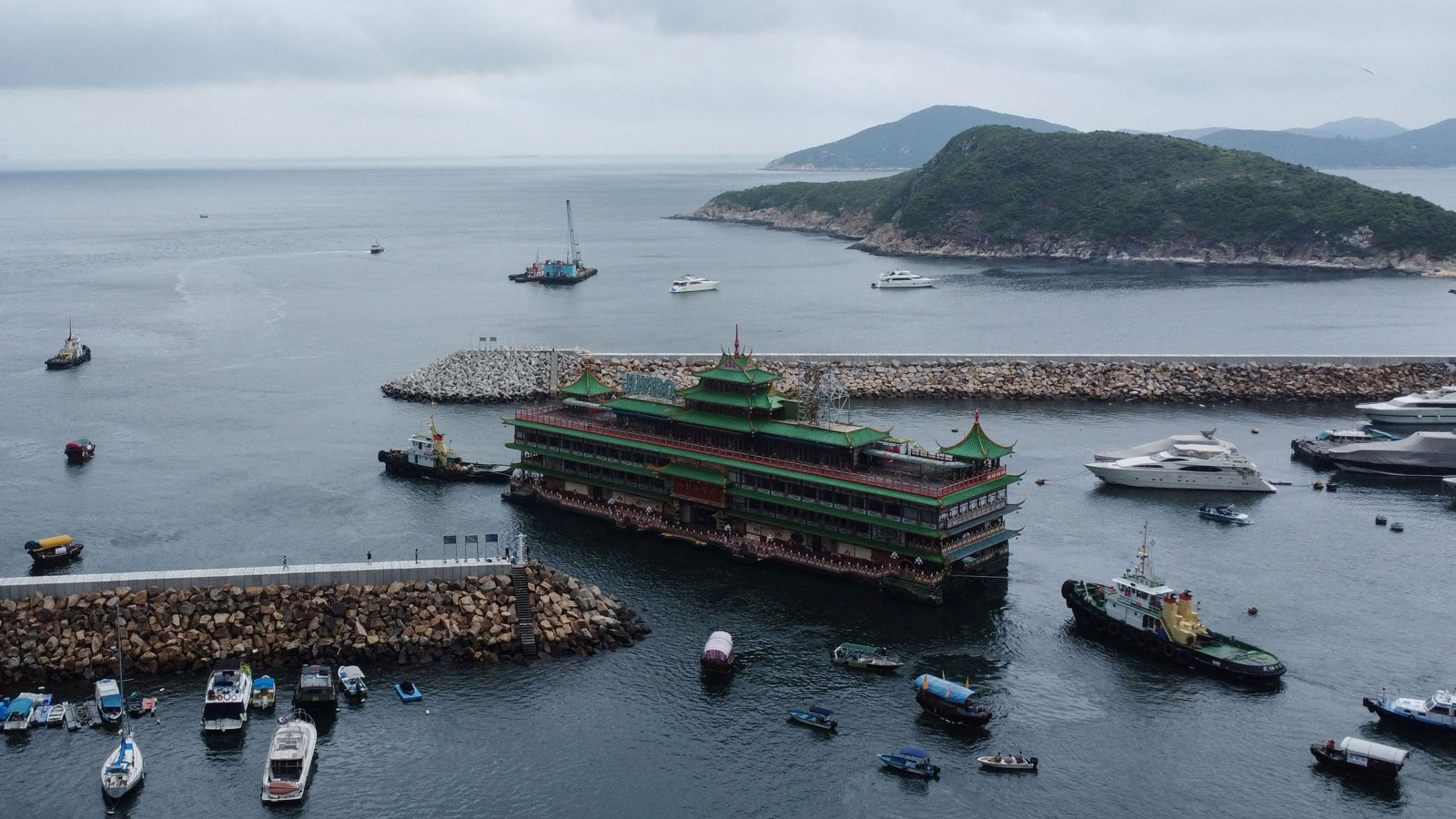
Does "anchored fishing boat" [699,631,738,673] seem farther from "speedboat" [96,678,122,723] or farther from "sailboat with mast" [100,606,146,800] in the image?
"speedboat" [96,678,122,723]

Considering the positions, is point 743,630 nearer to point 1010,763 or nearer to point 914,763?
point 914,763

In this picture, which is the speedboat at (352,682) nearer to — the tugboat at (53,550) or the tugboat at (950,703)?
the tugboat at (950,703)

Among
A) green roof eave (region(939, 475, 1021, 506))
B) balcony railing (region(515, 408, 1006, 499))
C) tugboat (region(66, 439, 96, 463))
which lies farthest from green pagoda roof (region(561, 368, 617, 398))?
tugboat (region(66, 439, 96, 463))

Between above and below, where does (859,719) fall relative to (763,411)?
below

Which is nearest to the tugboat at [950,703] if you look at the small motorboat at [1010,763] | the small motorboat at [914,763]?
the small motorboat at [1010,763]

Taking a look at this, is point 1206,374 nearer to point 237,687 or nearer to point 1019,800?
point 1019,800

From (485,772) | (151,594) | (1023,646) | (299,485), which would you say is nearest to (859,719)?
(1023,646)

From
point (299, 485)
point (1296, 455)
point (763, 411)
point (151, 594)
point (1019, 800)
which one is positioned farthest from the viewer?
point (1296, 455)
